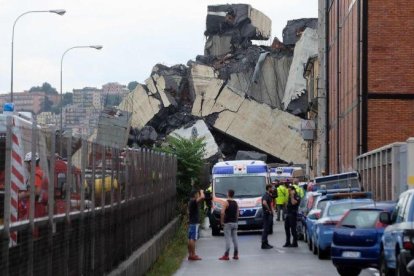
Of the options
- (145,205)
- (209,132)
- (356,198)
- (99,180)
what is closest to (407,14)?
(356,198)

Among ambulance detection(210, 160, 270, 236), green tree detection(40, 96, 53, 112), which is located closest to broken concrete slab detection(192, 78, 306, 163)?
green tree detection(40, 96, 53, 112)

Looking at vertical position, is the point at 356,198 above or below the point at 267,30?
below

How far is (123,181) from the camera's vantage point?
18.5 metres

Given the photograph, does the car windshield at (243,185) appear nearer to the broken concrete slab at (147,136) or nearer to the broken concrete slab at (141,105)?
the broken concrete slab at (147,136)

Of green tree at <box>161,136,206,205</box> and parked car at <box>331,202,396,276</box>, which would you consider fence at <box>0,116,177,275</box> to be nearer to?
parked car at <box>331,202,396,276</box>

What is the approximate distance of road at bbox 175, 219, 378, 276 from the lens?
886 inches

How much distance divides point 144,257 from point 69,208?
8506 millimetres

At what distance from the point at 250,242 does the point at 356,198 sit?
318 inches

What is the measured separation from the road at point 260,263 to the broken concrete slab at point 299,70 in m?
59.9

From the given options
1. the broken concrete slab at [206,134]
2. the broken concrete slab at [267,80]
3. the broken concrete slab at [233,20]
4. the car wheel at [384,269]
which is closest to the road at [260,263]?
the car wheel at [384,269]

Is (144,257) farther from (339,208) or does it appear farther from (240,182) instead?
(240,182)

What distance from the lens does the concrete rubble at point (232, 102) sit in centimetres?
9500

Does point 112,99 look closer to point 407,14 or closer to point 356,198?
point 407,14

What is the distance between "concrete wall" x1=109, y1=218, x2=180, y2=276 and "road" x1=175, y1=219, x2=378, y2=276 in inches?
28.0
